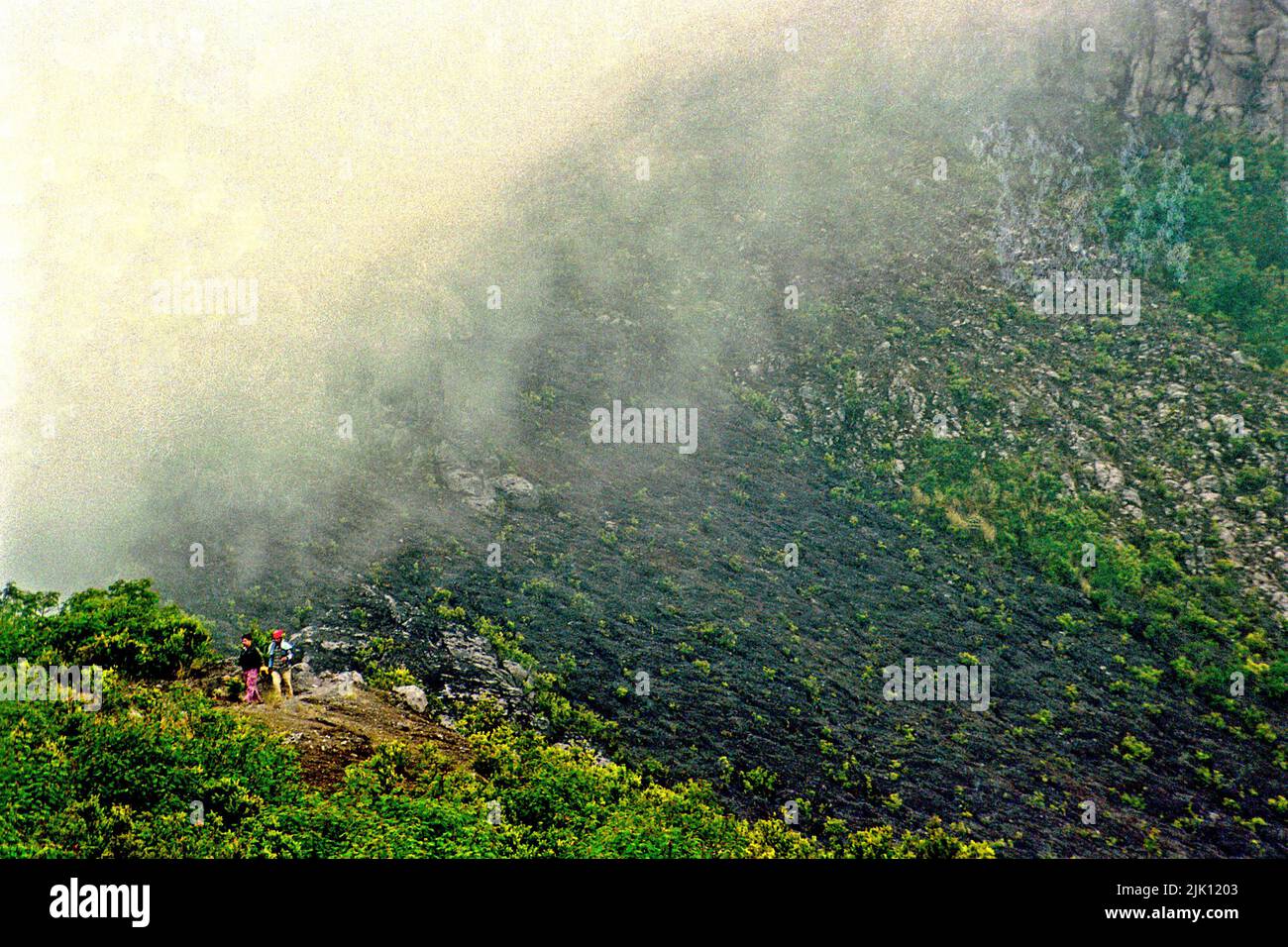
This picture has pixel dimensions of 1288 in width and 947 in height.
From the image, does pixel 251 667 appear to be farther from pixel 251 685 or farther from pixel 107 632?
pixel 107 632

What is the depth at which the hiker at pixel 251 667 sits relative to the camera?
22.2 metres

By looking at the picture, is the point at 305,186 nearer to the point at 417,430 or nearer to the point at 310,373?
the point at 310,373

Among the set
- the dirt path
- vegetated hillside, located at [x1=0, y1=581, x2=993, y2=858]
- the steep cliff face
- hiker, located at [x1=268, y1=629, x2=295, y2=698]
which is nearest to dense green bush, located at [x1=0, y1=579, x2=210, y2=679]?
vegetated hillside, located at [x1=0, y1=581, x2=993, y2=858]

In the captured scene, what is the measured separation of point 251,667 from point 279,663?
1.08m

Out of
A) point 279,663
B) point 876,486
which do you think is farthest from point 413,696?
point 876,486

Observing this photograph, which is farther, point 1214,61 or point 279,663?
point 1214,61

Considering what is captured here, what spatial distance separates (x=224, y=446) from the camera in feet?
132

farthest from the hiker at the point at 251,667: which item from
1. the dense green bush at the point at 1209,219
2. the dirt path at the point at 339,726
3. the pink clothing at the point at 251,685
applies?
the dense green bush at the point at 1209,219

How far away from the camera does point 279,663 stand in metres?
23.3

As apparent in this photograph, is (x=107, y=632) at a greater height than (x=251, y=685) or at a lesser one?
greater

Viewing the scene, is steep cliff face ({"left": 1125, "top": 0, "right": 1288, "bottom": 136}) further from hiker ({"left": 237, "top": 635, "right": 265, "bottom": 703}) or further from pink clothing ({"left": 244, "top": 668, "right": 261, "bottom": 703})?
pink clothing ({"left": 244, "top": 668, "right": 261, "bottom": 703})

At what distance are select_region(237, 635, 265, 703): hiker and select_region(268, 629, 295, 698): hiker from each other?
0.44 meters

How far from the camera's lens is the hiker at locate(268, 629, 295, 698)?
906 inches

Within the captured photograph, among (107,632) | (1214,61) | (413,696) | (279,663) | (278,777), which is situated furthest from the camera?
(1214,61)
